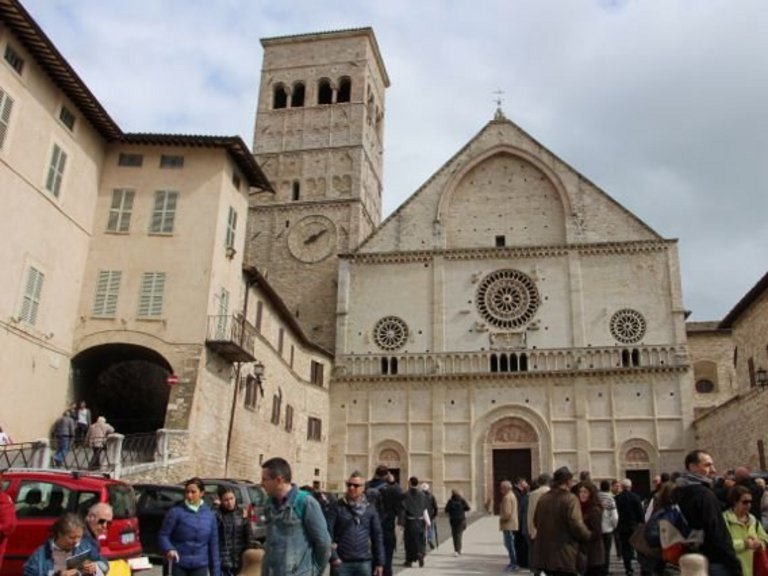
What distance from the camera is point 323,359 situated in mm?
35906

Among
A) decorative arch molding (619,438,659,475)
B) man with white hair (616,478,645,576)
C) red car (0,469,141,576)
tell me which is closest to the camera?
red car (0,469,141,576)

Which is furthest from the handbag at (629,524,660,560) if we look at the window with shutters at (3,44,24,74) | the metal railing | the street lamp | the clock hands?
the clock hands

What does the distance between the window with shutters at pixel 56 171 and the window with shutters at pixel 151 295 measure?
3.51 metres

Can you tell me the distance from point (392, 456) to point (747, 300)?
678 inches

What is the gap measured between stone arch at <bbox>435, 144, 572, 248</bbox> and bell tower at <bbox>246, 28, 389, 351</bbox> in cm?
553

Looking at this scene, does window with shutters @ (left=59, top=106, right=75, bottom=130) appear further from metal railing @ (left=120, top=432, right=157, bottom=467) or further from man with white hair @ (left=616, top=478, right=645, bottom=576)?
man with white hair @ (left=616, top=478, right=645, bottom=576)

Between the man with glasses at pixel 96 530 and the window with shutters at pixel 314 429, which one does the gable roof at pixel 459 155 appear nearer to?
the window with shutters at pixel 314 429

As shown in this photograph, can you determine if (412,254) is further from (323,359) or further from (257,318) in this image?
(257,318)

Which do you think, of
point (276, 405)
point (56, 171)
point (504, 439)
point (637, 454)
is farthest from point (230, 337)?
point (637, 454)

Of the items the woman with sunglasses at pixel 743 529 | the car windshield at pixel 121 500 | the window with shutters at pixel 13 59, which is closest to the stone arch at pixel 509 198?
the window with shutters at pixel 13 59

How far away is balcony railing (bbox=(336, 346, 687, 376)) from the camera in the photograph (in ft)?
112

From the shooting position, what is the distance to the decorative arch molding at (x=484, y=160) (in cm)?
3812

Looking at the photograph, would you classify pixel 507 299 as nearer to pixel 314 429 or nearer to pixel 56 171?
pixel 314 429

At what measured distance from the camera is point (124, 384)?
24.5 m
